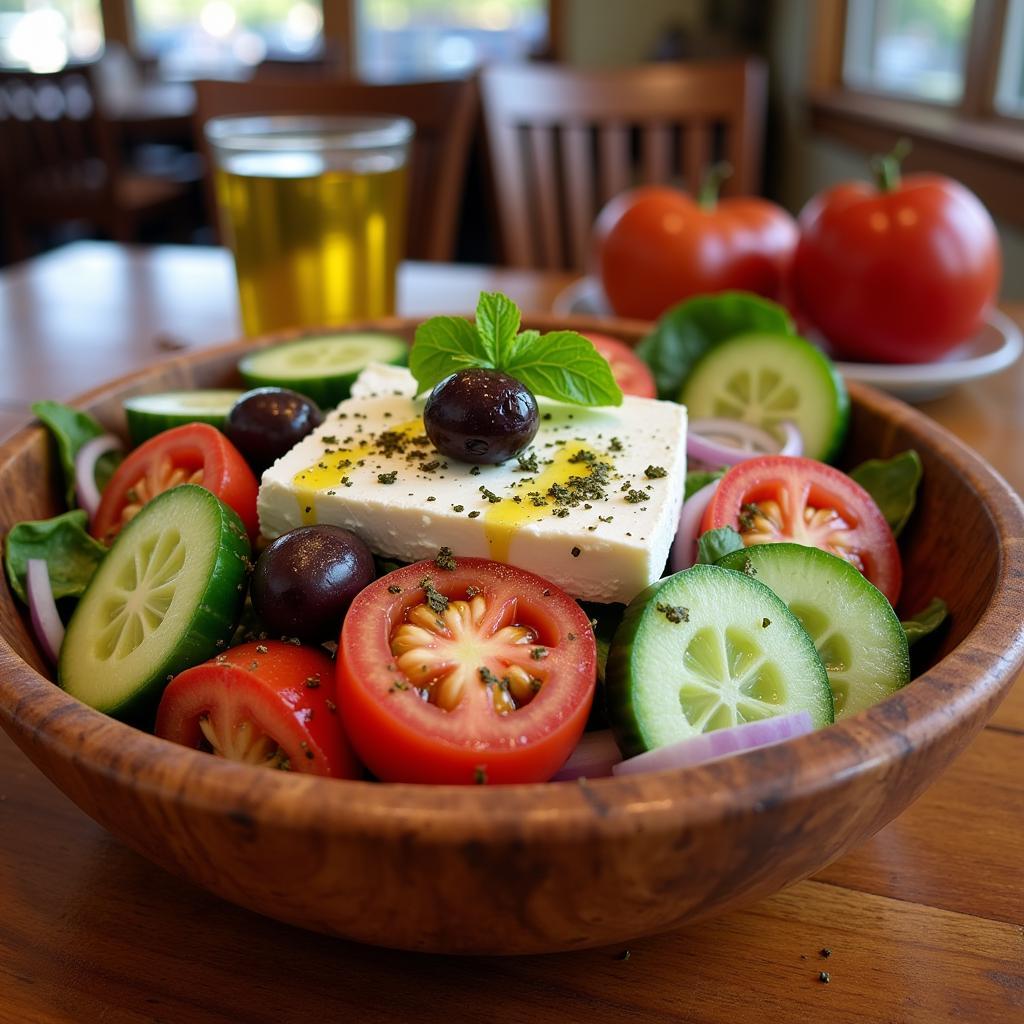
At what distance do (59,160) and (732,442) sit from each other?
576cm

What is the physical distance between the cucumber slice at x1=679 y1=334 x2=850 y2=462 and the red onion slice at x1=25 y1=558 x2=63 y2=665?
0.73 m

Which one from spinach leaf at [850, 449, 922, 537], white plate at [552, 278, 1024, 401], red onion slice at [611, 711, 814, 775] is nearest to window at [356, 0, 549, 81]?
white plate at [552, 278, 1024, 401]

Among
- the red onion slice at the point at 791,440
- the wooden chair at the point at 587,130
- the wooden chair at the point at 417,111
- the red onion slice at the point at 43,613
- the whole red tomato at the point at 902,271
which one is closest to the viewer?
the red onion slice at the point at 43,613

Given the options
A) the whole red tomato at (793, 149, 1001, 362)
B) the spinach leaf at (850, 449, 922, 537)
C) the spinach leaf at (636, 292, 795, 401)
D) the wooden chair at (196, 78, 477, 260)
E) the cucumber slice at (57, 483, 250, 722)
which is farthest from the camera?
the wooden chair at (196, 78, 477, 260)

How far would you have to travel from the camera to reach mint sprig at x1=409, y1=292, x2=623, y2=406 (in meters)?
0.94

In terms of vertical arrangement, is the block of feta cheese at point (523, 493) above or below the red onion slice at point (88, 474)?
above

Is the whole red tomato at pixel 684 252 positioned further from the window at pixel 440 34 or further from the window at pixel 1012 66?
the window at pixel 440 34

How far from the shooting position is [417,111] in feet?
9.31

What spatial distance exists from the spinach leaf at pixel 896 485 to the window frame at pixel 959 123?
2.19 m

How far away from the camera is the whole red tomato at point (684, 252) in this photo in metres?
1.85

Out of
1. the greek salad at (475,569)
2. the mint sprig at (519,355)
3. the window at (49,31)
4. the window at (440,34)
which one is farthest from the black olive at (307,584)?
the window at (49,31)

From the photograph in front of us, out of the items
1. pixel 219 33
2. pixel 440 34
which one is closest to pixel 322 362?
pixel 440 34

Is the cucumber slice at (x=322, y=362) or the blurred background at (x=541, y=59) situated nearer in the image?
the cucumber slice at (x=322, y=362)

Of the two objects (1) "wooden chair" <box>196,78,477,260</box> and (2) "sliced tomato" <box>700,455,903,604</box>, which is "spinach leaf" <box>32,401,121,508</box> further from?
(1) "wooden chair" <box>196,78,477,260</box>
